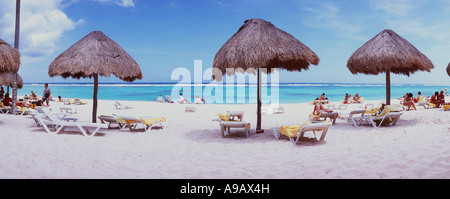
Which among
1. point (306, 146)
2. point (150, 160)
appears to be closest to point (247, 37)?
point (306, 146)

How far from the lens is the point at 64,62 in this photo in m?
7.49

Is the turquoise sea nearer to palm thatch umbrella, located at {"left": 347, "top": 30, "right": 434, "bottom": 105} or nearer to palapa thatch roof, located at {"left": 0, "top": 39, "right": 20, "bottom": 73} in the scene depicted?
palm thatch umbrella, located at {"left": 347, "top": 30, "right": 434, "bottom": 105}

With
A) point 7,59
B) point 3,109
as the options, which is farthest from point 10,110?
point 7,59

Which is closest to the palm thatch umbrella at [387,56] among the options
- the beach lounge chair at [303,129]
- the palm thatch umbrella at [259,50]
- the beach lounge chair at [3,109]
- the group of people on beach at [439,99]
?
the palm thatch umbrella at [259,50]

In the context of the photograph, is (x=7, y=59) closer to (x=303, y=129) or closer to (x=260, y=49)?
(x=260, y=49)

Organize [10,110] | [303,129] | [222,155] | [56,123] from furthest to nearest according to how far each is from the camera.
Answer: [10,110] → [56,123] → [303,129] → [222,155]

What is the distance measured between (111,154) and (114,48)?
13.2 feet

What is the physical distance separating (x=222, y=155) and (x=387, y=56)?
618 cm

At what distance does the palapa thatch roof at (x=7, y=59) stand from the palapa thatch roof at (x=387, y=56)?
9.85 m

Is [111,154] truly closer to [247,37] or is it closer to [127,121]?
[127,121]

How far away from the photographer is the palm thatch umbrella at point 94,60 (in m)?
7.36

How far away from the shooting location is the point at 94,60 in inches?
293

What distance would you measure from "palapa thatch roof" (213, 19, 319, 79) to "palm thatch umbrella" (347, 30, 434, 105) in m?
2.87

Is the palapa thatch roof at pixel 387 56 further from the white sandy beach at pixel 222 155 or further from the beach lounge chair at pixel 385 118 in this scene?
the white sandy beach at pixel 222 155
